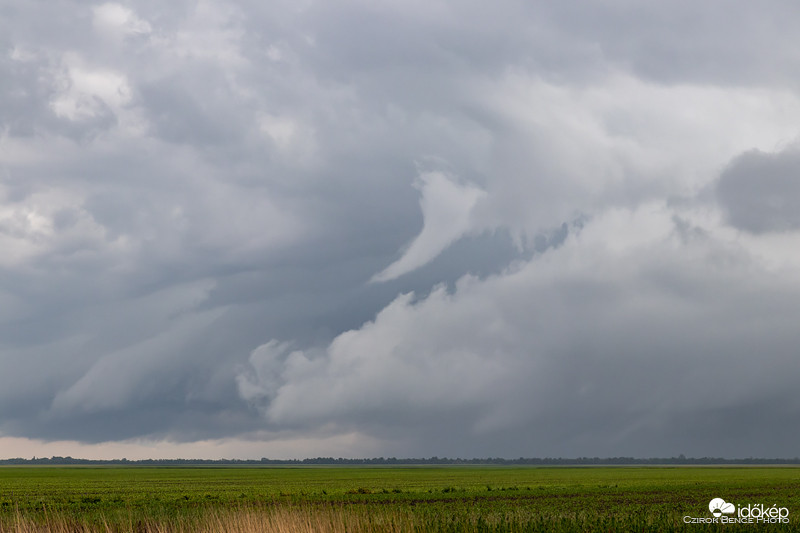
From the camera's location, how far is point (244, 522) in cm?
2698

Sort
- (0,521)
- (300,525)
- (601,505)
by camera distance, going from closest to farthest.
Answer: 1. (300,525)
2. (0,521)
3. (601,505)

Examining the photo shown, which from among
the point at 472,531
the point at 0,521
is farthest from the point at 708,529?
the point at 0,521

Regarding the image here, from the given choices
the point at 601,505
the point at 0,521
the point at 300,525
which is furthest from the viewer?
the point at 601,505

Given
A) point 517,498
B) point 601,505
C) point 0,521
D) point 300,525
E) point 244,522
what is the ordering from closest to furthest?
point 300,525 < point 244,522 < point 0,521 < point 601,505 < point 517,498

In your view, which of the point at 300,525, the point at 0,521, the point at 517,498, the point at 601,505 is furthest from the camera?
the point at 517,498

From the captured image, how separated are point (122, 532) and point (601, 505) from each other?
4327 centimetres

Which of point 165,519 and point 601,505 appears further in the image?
point 601,505

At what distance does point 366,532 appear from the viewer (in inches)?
1016

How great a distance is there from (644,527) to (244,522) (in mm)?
14006

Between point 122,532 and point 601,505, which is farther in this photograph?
point 601,505

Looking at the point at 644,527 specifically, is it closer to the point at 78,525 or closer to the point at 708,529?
the point at 708,529

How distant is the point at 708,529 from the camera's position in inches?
1027

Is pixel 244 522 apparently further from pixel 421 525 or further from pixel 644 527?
pixel 644 527

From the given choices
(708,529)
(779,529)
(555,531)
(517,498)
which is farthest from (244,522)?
(517,498)
